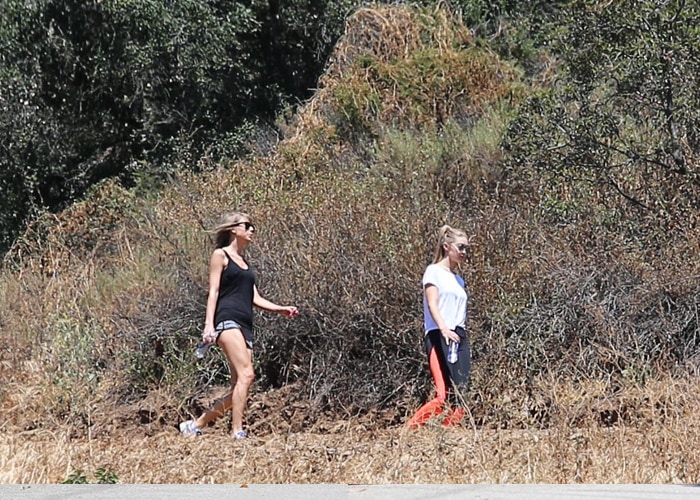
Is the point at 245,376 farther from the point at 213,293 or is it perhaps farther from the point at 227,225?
the point at 227,225

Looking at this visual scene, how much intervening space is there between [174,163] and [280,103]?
86.8 inches

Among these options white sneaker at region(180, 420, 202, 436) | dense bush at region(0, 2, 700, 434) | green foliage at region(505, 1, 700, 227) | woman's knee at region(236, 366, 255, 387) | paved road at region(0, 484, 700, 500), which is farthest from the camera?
green foliage at region(505, 1, 700, 227)

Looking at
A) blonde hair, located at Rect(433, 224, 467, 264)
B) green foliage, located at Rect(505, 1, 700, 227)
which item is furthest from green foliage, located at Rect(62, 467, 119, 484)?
green foliage, located at Rect(505, 1, 700, 227)

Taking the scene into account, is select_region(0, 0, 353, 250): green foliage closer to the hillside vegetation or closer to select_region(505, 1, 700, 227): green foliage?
the hillside vegetation

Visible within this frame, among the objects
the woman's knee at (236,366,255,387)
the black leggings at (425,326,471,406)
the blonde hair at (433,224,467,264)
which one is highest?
the blonde hair at (433,224,467,264)

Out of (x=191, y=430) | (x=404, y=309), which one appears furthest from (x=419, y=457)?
(x=404, y=309)

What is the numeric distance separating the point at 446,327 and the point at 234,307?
142cm

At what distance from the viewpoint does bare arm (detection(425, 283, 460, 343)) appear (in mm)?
7215

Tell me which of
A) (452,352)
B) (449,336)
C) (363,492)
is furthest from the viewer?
(452,352)

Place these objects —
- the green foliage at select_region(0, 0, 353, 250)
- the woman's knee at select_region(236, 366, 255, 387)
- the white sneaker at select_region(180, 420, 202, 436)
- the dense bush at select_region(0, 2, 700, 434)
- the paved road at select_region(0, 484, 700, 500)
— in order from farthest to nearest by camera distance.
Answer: the green foliage at select_region(0, 0, 353, 250) < the dense bush at select_region(0, 2, 700, 434) < the white sneaker at select_region(180, 420, 202, 436) < the woman's knee at select_region(236, 366, 255, 387) < the paved road at select_region(0, 484, 700, 500)

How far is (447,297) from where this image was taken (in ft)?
24.1

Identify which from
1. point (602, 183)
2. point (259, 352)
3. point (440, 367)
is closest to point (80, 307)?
point (259, 352)

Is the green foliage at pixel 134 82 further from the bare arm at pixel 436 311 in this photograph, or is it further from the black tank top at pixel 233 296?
the bare arm at pixel 436 311

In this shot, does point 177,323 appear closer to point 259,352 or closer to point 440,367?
point 259,352
